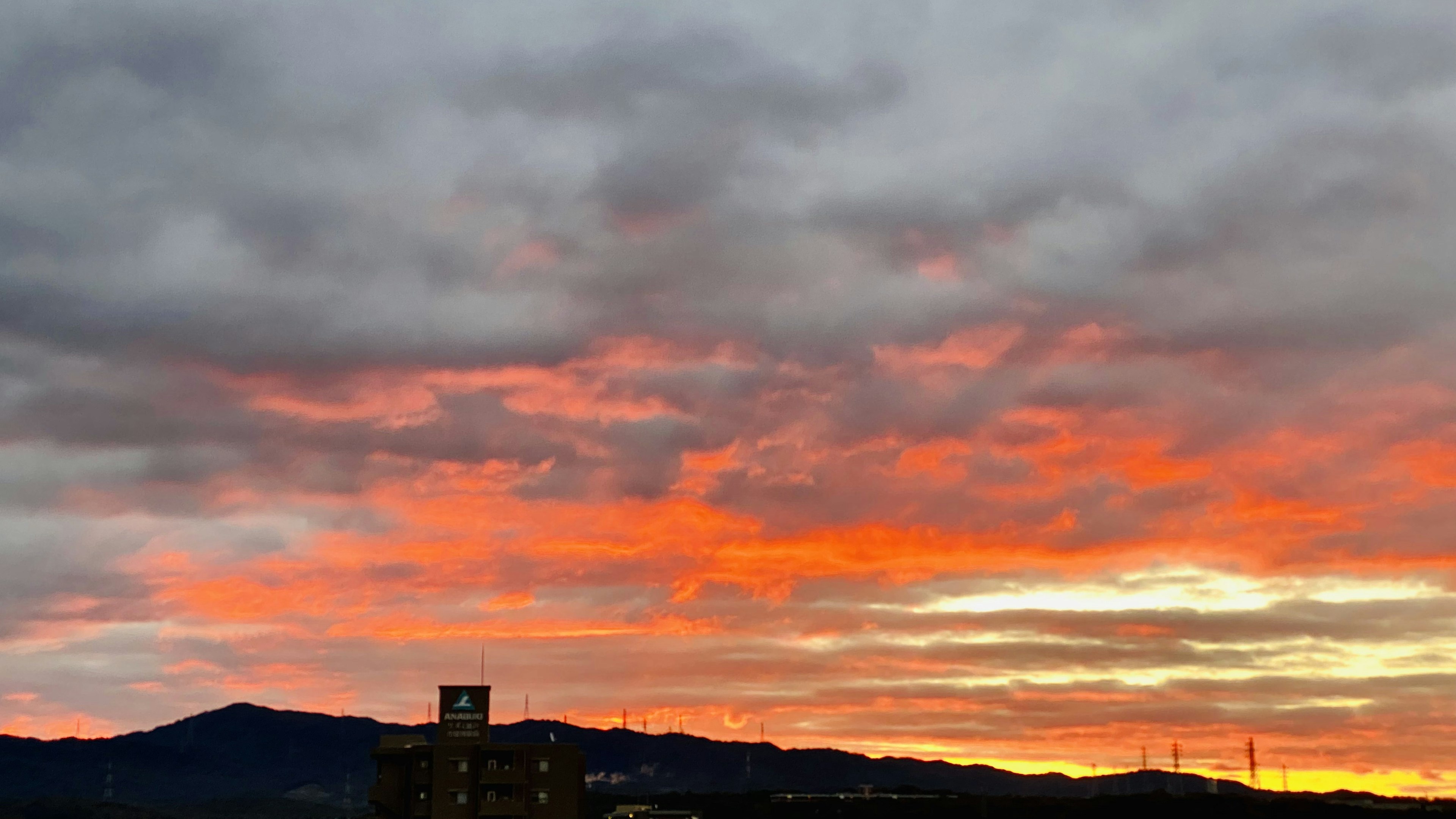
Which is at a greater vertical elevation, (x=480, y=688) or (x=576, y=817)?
(x=480, y=688)

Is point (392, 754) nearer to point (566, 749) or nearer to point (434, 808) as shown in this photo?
point (434, 808)

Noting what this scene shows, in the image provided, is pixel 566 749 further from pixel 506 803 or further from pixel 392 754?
pixel 392 754

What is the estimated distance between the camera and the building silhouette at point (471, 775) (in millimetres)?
173125

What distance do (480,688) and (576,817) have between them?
18.7 metres

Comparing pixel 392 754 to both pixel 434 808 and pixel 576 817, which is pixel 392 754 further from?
pixel 576 817

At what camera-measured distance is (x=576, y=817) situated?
176 meters

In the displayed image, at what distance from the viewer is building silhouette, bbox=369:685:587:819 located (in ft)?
568

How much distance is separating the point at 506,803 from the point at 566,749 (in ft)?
31.3

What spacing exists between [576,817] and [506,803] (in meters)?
8.49

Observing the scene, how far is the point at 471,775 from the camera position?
173375 mm

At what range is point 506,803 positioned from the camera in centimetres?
17350

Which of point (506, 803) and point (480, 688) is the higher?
point (480, 688)

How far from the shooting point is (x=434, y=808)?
172m

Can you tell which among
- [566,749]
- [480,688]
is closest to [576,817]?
[566,749]
